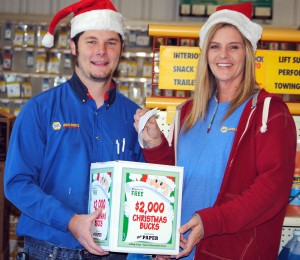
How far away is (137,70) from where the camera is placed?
7.67 meters

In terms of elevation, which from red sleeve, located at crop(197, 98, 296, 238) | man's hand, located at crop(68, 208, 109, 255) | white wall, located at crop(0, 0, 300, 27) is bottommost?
man's hand, located at crop(68, 208, 109, 255)

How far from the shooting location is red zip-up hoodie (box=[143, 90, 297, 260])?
84.0 inches

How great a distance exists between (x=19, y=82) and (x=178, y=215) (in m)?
5.97

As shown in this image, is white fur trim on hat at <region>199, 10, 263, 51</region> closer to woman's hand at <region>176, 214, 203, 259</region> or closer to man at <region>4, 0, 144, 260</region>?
man at <region>4, 0, 144, 260</region>

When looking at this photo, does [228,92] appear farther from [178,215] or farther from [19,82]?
[19,82]

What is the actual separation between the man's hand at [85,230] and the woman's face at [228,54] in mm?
818

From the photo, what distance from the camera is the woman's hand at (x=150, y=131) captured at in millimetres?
2410

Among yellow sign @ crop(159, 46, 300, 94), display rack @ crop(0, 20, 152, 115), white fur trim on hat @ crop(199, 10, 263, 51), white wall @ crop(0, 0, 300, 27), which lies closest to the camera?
white fur trim on hat @ crop(199, 10, 263, 51)

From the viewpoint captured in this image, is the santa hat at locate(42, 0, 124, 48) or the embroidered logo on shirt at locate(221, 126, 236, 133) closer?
the embroidered logo on shirt at locate(221, 126, 236, 133)

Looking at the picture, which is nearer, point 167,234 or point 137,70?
point 167,234

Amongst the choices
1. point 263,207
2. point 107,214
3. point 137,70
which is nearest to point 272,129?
point 263,207

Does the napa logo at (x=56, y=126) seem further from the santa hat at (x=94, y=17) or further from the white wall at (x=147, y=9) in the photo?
the white wall at (x=147, y=9)

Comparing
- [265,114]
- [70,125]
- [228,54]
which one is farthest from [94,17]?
[265,114]

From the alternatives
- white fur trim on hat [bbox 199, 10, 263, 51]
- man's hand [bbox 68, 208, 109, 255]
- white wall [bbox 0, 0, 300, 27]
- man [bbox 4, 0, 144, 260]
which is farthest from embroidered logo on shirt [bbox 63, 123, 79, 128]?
white wall [bbox 0, 0, 300, 27]
